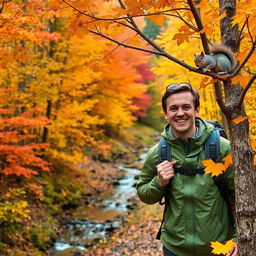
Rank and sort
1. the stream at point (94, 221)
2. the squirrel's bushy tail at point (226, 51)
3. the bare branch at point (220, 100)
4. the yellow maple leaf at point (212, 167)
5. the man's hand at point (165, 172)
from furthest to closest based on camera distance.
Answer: the stream at point (94, 221), the man's hand at point (165, 172), the yellow maple leaf at point (212, 167), the squirrel's bushy tail at point (226, 51), the bare branch at point (220, 100)

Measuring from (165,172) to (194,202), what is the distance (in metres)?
0.30

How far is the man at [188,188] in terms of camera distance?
2.17 m

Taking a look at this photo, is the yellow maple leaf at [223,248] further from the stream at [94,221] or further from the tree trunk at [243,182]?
the stream at [94,221]

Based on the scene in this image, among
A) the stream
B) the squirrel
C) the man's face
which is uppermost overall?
the squirrel

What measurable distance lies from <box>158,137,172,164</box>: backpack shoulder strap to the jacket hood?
4 cm

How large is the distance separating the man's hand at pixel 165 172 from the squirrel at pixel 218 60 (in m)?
0.72

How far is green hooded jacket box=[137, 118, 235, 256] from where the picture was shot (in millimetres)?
2172

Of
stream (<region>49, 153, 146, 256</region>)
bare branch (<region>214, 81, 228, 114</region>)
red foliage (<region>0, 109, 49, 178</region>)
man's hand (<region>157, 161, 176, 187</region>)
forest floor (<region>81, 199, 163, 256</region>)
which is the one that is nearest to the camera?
bare branch (<region>214, 81, 228, 114</region>)

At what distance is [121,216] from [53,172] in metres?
3.65

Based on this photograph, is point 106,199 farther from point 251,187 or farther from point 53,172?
point 251,187

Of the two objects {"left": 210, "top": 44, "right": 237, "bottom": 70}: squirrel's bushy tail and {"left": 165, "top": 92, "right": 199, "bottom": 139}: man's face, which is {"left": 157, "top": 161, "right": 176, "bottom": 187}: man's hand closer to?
{"left": 165, "top": 92, "right": 199, "bottom": 139}: man's face

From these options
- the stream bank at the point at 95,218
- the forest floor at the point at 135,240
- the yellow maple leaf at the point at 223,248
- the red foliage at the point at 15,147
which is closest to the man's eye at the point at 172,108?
Result: the yellow maple leaf at the point at 223,248

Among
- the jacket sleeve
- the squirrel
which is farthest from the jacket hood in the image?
the squirrel

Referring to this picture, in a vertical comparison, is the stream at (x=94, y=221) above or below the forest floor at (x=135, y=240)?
below
